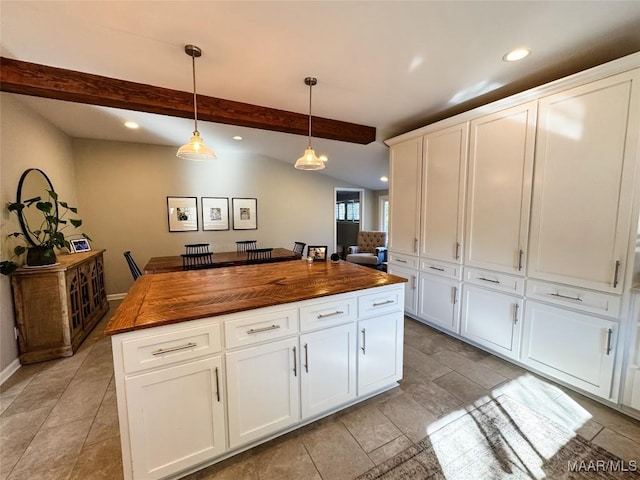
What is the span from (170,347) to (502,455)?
6.55 ft

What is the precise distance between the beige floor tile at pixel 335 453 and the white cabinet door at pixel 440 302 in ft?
6.02

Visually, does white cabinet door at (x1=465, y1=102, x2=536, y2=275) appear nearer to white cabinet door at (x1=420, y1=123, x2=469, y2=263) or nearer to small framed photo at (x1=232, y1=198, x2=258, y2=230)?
white cabinet door at (x1=420, y1=123, x2=469, y2=263)

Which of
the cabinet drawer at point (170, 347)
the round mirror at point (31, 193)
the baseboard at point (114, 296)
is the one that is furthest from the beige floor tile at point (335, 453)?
the baseboard at point (114, 296)

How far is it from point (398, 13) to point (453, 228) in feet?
6.69

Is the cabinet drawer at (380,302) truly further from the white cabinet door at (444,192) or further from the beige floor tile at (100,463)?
the beige floor tile at (100,463)

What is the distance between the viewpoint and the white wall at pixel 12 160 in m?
2.39

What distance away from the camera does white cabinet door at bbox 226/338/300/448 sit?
151cm

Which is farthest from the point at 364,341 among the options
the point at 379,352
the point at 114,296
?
the point at 114,296

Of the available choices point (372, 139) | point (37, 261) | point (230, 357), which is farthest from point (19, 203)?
point (372, 139)

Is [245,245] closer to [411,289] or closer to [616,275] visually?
[411,289]

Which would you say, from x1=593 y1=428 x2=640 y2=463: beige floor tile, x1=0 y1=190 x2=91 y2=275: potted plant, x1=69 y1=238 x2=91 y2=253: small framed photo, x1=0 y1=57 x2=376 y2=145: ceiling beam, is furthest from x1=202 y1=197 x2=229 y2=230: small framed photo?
x1=593 y1=428 x2=640 y2=463: beige floor tile

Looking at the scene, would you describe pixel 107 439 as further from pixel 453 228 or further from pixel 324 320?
pixel 453 228

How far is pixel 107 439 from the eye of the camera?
A: 1.70 metres

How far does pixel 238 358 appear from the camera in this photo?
4.93 ft
